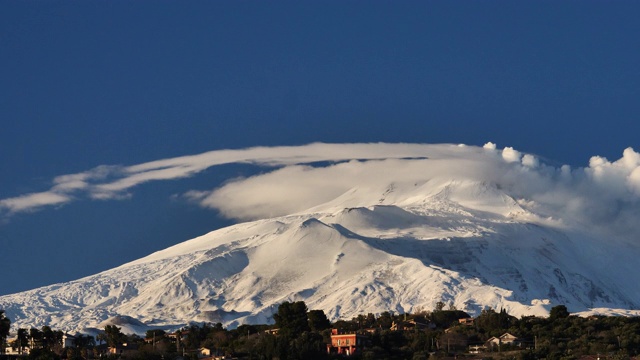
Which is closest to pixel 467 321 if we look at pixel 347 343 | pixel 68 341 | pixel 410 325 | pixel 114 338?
pixel 410 325

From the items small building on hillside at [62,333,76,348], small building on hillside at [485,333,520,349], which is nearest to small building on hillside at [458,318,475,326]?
small building on hillside at [485,333,520,349]

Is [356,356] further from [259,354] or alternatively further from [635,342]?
[635,342]

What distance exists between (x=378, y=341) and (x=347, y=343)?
132 inches

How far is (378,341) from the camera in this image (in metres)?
123

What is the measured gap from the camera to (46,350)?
4358 inches

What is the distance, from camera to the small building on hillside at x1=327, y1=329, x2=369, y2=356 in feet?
388

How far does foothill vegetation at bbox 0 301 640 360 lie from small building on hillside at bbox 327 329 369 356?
255 mm

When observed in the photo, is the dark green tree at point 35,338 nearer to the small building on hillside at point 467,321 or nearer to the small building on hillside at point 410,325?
the small building on hillside at point 410,325

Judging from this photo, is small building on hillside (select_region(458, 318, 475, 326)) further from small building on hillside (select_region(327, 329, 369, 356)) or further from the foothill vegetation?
small building on hillside (select_region(327, 329, 369, 356))

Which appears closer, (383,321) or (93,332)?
(383,321)

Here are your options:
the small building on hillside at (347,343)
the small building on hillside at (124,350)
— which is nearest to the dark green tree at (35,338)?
the small building on hillside at (124,350)

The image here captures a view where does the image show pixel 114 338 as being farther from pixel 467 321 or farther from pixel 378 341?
pixel 467 321

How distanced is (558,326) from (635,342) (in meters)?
12.6

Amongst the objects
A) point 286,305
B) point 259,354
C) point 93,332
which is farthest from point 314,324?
point 93,332
